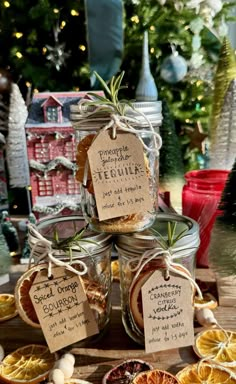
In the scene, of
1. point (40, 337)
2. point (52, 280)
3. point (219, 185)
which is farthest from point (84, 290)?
point (219, 185)

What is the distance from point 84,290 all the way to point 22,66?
883mm

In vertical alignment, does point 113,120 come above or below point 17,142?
above

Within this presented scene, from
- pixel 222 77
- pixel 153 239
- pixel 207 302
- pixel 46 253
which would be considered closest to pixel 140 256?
pixel 153 239

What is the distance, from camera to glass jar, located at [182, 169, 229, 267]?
0.84 meters

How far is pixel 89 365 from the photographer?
581 millimetres

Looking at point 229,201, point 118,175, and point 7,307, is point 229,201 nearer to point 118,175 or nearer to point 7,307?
point 118,175

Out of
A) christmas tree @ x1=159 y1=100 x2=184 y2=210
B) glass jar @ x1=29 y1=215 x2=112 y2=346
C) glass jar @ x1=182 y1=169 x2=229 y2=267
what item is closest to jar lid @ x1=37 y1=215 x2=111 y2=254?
glass jar @ x1=29 y1=215 x2=112 y2=346

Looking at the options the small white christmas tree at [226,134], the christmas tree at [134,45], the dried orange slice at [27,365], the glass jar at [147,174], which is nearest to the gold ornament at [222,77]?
the small white christmas tree at [226,134]

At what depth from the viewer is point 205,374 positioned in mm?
533

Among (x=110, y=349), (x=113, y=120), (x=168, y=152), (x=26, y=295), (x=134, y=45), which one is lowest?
(x=110, y=349)

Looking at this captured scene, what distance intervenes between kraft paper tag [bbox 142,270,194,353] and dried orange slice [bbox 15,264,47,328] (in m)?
0.16

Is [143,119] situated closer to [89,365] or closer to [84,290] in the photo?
[84,290]

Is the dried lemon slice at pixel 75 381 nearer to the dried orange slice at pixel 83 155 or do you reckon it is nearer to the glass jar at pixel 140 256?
the glass jar at pixel 140 256

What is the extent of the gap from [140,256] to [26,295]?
177mm
